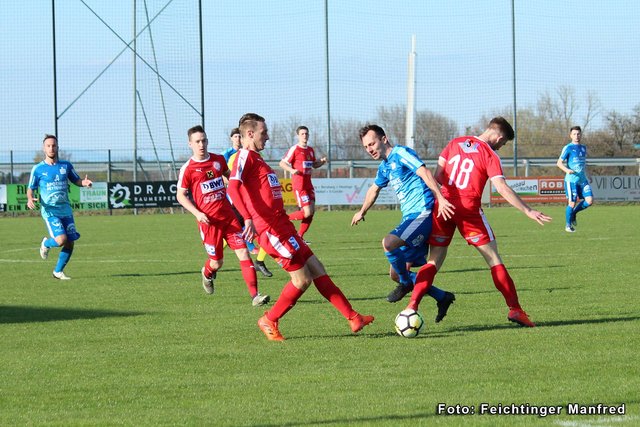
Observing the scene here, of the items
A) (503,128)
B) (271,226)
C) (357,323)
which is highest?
(503,128)

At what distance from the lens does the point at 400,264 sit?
10016mm

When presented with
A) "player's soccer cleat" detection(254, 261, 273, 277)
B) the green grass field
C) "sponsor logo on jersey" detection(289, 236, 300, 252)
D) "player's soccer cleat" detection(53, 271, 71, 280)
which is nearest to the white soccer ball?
the green grass field

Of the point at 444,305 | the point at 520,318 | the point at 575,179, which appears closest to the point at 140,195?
the point at 575,179

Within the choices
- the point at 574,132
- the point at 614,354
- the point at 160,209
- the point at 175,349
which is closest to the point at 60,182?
the point at 175,349

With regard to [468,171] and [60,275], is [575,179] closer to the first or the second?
[60,275]

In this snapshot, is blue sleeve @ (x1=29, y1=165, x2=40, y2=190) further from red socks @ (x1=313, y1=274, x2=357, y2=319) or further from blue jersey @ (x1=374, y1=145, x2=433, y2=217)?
red socks @ (x1=313, y1=274, x2=357, y2=319)

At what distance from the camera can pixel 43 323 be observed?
33.3 feet

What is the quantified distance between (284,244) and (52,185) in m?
7.77

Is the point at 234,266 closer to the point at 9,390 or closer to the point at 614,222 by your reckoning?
the point at 9,390

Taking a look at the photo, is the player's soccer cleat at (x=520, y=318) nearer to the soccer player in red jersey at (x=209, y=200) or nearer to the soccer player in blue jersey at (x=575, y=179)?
the soccer player in red jersey at (x=209, y=200)

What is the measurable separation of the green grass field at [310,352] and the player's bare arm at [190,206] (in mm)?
960

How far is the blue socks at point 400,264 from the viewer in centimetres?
993

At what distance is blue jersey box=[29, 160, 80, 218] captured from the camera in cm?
1533

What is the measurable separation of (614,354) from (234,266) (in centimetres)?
1038
